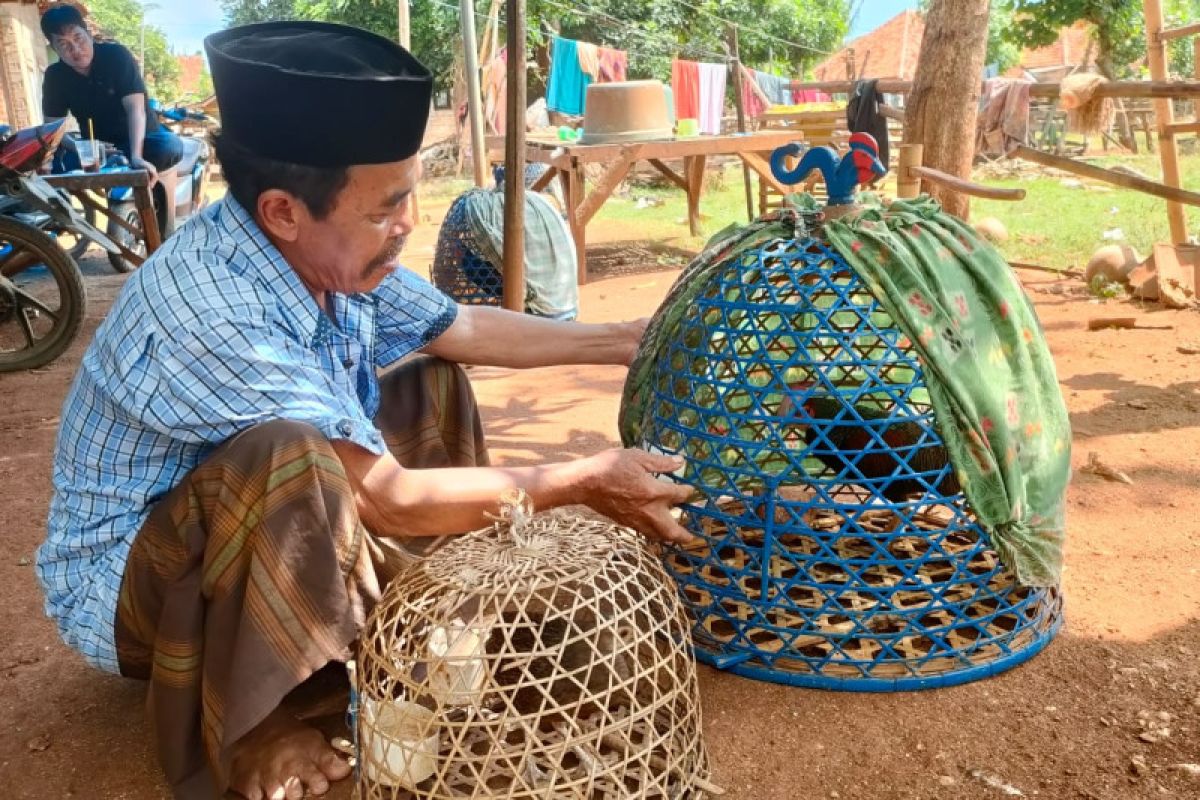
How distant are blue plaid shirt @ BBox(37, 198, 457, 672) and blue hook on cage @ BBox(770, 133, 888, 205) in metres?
1.02

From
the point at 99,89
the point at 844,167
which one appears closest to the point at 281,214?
the point at 844,167

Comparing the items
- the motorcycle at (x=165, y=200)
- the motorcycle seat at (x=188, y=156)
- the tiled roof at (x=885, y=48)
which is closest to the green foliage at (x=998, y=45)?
the tiled roof at (x=885, y=48)

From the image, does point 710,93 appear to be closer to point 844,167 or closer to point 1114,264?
point 1114,264

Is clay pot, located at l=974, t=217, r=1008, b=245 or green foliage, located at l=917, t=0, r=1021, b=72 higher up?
green foliage, located at l=917, t=0, r=1021, b=72

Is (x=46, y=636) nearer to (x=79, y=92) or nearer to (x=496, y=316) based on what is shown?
(x=496, y=316)

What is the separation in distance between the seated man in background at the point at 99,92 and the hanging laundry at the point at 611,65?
8282mm

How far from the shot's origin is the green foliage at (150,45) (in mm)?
34875

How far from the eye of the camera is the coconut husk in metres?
5.34

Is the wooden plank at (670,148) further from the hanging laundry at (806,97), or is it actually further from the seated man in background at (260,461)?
the hanging laundry at (806,97)

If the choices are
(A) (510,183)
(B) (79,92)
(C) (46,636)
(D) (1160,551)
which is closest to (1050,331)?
(D) (1160,551)

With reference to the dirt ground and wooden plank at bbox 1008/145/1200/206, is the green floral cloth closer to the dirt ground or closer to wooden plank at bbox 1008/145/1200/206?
the dirt ground

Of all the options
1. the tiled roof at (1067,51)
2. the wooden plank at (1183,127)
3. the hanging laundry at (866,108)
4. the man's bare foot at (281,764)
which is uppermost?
the tiled roof at (1067,51)

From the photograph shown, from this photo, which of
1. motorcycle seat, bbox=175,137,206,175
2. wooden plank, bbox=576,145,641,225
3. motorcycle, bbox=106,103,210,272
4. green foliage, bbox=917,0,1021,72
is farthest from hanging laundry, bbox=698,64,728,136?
green foliage, bbox=917,0,1021,72

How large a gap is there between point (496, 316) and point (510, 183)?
0.58m
